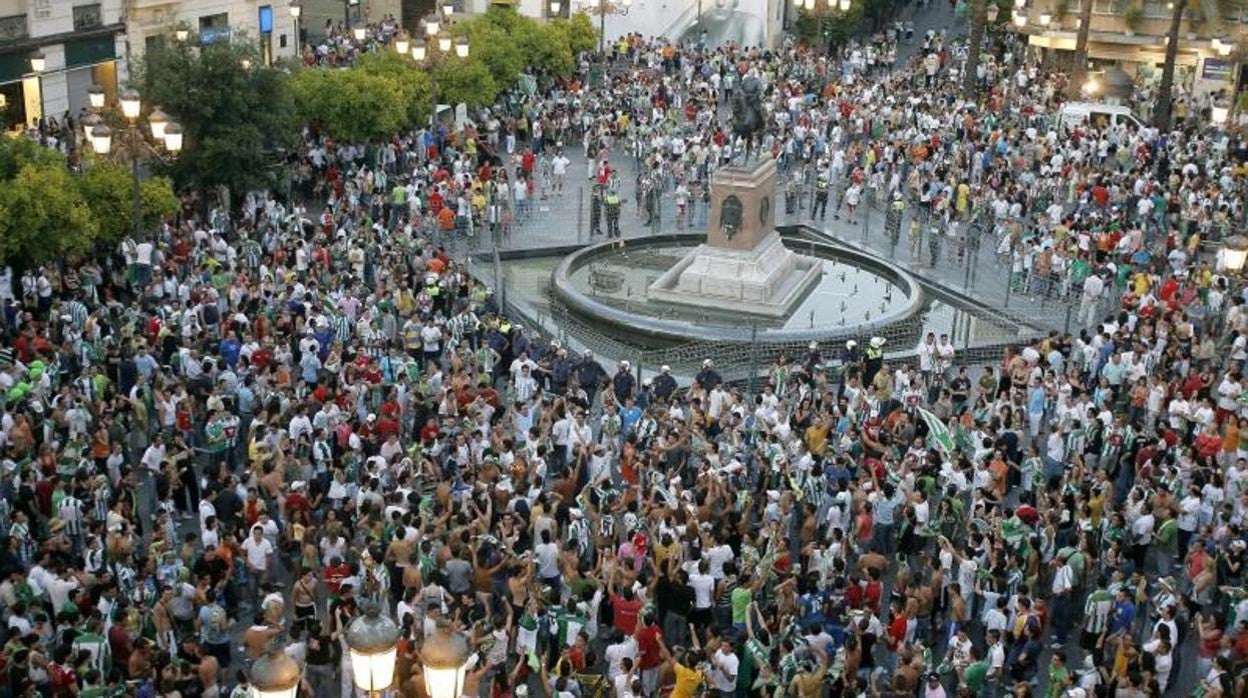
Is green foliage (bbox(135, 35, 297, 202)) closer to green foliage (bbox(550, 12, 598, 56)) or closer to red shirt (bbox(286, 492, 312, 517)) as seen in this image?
red shirt (bbox(286, 492, 312, 517))

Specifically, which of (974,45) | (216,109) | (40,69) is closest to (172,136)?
(216,109)

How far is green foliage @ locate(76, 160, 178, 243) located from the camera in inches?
1045

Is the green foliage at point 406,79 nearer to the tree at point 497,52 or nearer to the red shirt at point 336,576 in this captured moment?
the tree at point 497,52

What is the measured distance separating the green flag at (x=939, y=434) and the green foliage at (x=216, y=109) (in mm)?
16143

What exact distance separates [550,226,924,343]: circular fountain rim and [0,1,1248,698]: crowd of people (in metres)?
0.76

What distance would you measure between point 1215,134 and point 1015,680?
Result: 30.0 metres

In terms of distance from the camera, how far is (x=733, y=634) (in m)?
15.8

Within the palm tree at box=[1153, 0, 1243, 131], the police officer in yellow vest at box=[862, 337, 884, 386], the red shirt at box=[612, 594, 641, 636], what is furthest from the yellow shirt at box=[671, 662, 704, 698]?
the palm tree at box=[1153, 0, 1243, 131]

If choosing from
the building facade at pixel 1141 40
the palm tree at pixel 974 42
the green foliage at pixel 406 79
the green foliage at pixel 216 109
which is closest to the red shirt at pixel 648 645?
the green foliage at pixel 216 109

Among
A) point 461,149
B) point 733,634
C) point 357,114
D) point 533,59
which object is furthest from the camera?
point 533,59

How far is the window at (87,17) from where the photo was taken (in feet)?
131

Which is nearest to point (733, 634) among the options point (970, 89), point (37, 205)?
point (37, 205)

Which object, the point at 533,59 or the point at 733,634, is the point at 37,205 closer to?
the point at 733,634

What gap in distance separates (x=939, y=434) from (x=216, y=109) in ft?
58.1
